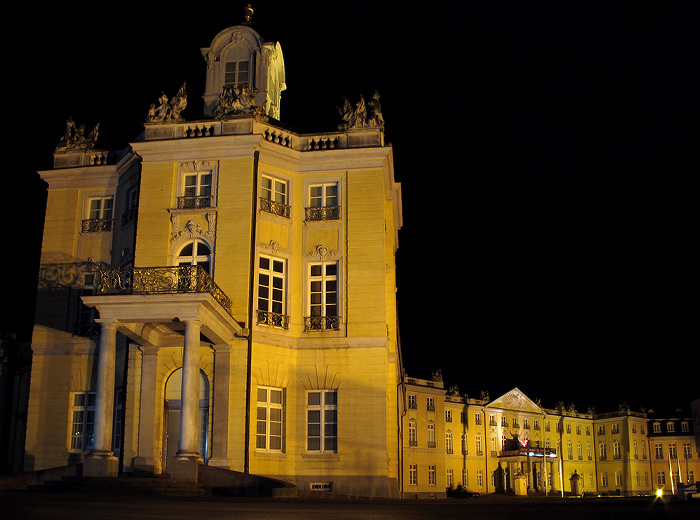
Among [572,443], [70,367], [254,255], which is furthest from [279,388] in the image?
[572,443]

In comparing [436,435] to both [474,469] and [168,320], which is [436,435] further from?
[168,320]

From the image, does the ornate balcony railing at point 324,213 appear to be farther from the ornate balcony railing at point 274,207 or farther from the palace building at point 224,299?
the ornate balcony railing at point 274,207

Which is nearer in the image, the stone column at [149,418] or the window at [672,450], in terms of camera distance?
the stone column at [149,418]

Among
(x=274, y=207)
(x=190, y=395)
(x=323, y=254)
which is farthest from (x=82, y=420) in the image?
(x=323, y=254)

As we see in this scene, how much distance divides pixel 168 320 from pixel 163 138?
800 cm

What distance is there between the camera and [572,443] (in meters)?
A: 98.5

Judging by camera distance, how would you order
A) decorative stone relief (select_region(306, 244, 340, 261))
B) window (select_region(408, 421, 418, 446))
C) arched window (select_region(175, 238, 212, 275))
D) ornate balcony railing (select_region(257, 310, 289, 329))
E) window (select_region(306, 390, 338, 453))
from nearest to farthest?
window (select_region(306, 390, 338, 453)) < ornate balcony railing (select_region(257, 310, 289, 329)) < arched window (select_region(175, 238, 212, 275)) < decorative stone relief (select_region(306, 244, 340, 261)) < window (select_region(408, 421, 418, 446))

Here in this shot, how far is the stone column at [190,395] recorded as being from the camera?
2145cm

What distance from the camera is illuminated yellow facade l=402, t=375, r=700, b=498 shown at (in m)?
73.9

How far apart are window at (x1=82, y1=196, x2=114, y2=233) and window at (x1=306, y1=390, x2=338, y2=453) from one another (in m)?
10.3

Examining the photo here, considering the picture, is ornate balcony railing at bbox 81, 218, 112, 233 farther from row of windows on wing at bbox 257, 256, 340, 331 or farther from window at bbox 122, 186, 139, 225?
row of windows on wing at bbox 257, 256, 340, 331

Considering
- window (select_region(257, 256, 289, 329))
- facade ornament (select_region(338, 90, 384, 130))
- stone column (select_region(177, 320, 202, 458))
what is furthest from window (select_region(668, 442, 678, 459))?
stone column (select_region(177, 320, 202, 458))

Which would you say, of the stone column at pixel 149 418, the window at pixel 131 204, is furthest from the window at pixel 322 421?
the window at pixel 131 204

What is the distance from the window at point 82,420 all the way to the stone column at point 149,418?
9.51 ft
